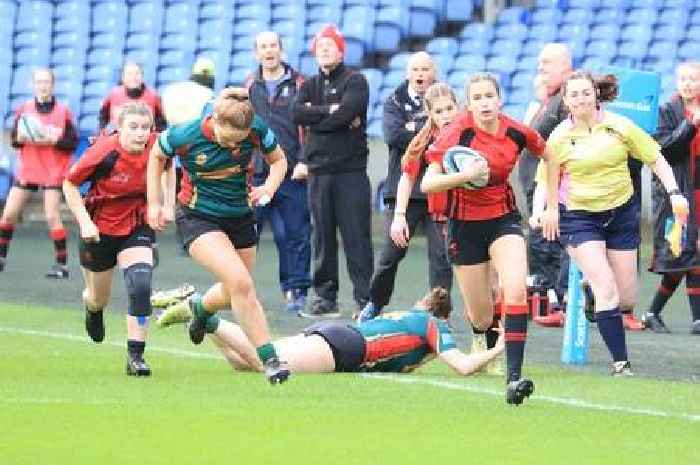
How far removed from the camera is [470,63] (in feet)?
87.8

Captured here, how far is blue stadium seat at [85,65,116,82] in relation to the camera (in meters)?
28.3

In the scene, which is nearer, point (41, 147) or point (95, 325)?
point (95, 325)

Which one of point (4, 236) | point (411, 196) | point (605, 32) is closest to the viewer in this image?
point (411, 196)

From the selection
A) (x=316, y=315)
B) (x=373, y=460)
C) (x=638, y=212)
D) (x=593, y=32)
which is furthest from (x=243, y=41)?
(x=373, y=460)

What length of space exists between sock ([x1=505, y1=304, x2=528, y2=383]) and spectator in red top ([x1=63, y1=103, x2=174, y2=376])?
2.38 m

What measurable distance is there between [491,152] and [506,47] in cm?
1479

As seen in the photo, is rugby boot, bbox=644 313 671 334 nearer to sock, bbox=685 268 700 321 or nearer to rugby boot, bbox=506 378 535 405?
sock, bbox=685 268 700 321

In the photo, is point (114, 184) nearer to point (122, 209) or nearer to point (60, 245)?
point (122, 209)

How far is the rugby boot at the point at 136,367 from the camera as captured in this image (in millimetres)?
12773

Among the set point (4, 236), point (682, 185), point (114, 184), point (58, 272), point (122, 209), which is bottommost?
point (58, 272)

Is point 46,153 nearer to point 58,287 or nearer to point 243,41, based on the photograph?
point 58,287

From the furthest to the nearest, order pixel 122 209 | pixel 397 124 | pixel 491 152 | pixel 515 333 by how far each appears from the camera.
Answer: pixel 397 124
pixel 122 209
pixel 491 152
pixel 515 333

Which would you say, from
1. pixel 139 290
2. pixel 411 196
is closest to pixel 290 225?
pixel 411 196

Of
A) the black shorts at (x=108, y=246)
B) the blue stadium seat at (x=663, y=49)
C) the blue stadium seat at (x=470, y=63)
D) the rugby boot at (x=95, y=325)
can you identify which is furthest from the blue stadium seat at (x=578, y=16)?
the black shorts at (x=108, y=246)
